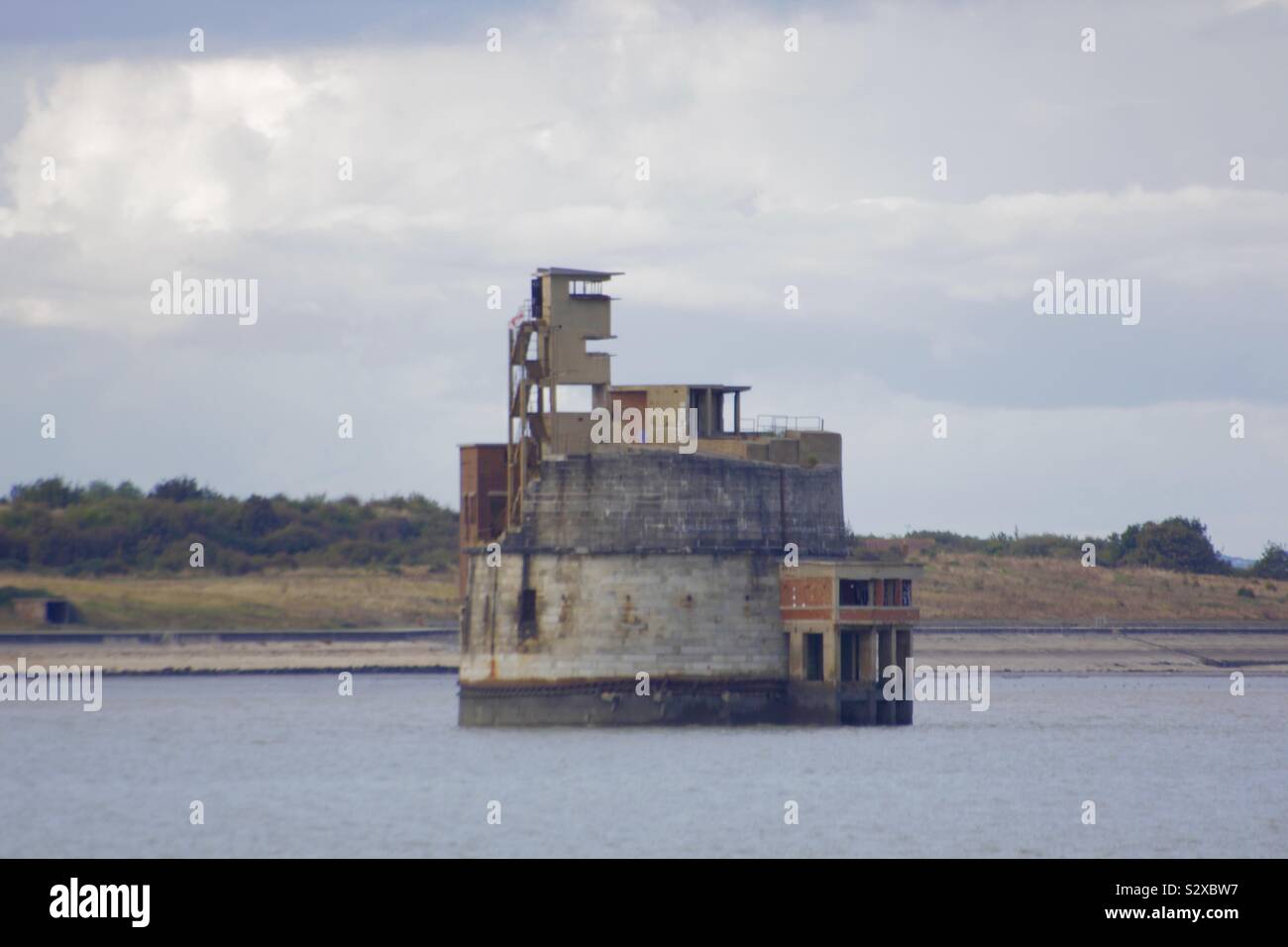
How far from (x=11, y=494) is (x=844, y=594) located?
87.6 metres

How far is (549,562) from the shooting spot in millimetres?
62969

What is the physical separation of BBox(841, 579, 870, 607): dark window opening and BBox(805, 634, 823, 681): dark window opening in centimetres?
122

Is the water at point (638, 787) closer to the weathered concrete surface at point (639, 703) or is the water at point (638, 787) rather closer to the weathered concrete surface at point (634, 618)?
the weathered concrete surface at point (639, 703)

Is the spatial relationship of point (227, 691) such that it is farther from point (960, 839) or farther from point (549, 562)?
point (960, 839)

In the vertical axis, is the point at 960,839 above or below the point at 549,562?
below

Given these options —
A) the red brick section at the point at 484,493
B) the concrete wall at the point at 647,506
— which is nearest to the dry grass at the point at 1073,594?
the red brick section at the point at 484,493

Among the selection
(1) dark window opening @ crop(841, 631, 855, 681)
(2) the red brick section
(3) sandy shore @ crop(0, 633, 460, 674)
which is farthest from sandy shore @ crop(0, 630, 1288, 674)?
(1) dark window opening @ crop(841, 631, 855, 681)

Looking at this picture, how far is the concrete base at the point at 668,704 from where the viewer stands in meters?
62.9

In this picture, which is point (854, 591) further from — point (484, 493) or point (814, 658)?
point (484, 493)

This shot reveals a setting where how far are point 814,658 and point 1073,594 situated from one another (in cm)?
6364

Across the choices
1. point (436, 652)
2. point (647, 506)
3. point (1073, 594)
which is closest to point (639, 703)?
point (647, 506)

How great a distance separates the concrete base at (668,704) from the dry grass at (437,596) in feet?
151

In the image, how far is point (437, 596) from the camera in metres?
120
